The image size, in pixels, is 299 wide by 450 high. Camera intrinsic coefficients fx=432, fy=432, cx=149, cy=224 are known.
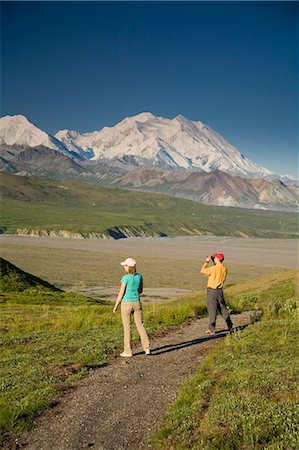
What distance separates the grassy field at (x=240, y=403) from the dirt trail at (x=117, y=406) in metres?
0.56

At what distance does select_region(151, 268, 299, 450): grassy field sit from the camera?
8516 mm

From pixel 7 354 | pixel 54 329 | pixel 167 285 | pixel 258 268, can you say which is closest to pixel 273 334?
pixel 7 354

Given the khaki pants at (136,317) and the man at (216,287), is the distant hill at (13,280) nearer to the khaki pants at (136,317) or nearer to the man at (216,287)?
the man at (216,287)

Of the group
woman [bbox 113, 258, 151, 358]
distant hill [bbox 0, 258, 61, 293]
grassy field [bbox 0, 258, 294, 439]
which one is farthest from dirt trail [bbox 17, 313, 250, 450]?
distant hill [bbox 0, 258, 61, 293]

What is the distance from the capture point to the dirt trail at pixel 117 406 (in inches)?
374

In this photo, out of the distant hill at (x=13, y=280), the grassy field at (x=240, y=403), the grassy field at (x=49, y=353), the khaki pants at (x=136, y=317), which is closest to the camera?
the grassy field at (x=240, y=403)

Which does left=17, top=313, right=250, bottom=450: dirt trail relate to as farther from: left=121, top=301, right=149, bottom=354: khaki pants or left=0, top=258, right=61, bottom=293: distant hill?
left=0, top=258, right=61, bottom=293: distant hill

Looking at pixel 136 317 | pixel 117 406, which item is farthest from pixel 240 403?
pixel 136 317

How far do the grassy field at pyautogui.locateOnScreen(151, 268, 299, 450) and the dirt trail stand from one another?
56 cm

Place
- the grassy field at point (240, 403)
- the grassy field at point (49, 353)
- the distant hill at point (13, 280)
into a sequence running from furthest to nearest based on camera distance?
1. the distant hill at point (13, 280)
2. the grassy field at point (49, 353)
3. the grassy field at point (240, 403)

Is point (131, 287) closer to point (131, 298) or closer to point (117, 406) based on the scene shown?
point (131, 298)

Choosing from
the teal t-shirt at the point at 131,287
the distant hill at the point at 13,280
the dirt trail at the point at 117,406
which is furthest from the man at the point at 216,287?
the distant hill at the point at 13,280

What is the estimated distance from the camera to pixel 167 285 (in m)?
133

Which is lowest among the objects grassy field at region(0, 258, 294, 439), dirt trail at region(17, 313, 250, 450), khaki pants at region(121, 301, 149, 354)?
grassy field at region(0, 258, 294, 439)
